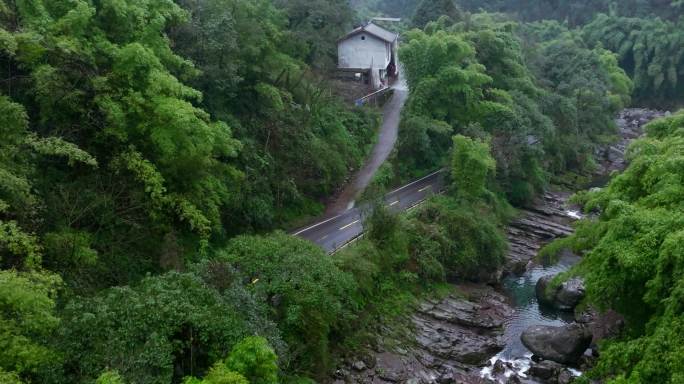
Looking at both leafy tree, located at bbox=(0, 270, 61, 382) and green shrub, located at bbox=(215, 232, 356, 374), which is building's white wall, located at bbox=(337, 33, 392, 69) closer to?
green shrub, located at bbox=(215, 232, 356, 374)

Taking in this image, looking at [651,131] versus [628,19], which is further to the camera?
[628,19]

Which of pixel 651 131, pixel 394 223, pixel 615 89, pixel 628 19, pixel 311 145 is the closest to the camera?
pixel 394 223

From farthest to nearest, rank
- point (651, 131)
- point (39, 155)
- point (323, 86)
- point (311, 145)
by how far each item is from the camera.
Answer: point (323, 86) < point (311, 145) < point (651, 131) < point (39, 155)

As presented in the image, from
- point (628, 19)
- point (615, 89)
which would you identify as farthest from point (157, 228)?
point (628, 19)

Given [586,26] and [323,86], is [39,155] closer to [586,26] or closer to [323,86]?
[323,86]

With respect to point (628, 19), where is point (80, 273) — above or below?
below

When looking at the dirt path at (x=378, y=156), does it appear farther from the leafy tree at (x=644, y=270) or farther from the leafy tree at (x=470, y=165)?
the leafy tree at (x=644, y=270)

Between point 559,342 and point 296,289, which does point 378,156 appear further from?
point 296,289
